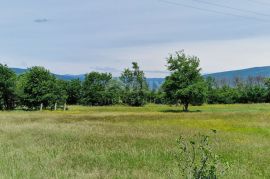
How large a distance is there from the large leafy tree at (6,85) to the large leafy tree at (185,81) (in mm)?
31196

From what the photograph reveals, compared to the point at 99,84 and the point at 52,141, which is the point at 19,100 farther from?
the point at 52,141

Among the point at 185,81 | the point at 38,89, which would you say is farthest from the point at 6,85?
the point at 185,81

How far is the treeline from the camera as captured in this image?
6969 centimetres

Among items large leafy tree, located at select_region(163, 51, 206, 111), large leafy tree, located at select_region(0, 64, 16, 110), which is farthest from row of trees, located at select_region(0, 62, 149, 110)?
large leafy tree, located at select_region(163, 51, 206, 111)

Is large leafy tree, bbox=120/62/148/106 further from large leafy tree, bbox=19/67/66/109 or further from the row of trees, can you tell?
large leafy tree, bbox=19/67/66/109

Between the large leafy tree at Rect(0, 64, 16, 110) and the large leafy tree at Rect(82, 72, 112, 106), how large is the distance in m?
42.6

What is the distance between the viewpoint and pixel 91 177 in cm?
1053

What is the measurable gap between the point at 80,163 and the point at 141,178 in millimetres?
3291

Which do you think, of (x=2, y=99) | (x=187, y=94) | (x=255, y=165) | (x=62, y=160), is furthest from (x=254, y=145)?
(x=2, y=99)

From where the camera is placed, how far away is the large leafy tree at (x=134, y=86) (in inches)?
4840

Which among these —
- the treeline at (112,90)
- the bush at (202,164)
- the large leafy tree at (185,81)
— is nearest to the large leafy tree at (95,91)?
the treeline at (112,90)

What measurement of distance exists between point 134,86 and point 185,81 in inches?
2396

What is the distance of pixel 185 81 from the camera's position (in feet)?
226

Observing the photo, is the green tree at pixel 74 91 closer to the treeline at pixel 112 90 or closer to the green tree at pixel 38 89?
the treeline at pixel 112 90
